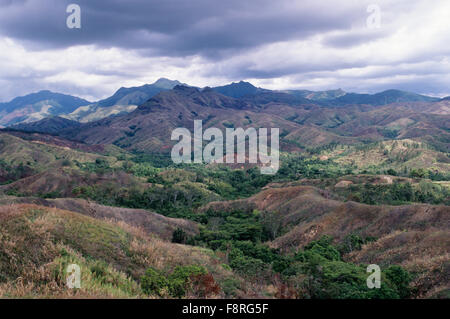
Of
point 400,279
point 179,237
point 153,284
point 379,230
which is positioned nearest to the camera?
point 153,284

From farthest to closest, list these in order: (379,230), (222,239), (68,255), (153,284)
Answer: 1. (222,239)
2. (379,230)
3. (68,255)
4. (153,284)

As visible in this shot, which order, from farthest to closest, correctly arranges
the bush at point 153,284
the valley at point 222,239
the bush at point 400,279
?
1. the bush at point 400,279
2. the valley at point 222,239
3. the bush at point 153,284

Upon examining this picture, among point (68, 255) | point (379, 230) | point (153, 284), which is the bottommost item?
point (379, 230)

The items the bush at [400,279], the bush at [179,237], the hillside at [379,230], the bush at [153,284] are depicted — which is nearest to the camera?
the bush at [153,284]

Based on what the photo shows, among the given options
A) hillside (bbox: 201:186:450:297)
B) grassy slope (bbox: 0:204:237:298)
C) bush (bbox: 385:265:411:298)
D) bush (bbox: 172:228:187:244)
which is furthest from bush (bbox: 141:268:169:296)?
bush (bbox: 172:228:187:244)

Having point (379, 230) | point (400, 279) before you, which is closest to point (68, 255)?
point (400, 279)

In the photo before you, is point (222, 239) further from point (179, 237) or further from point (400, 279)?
point (400, 279)

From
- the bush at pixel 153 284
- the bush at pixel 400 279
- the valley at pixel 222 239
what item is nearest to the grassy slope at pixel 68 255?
the valley at pixel 222 239

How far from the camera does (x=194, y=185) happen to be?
106 meters

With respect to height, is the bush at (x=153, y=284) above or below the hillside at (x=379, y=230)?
above

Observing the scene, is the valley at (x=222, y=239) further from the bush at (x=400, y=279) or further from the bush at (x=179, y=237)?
the bush at (x=179, y=237)

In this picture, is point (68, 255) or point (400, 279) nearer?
point (68, 255)

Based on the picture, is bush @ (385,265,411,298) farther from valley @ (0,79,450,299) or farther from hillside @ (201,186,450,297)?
hillside @ (201,186,450,297)
